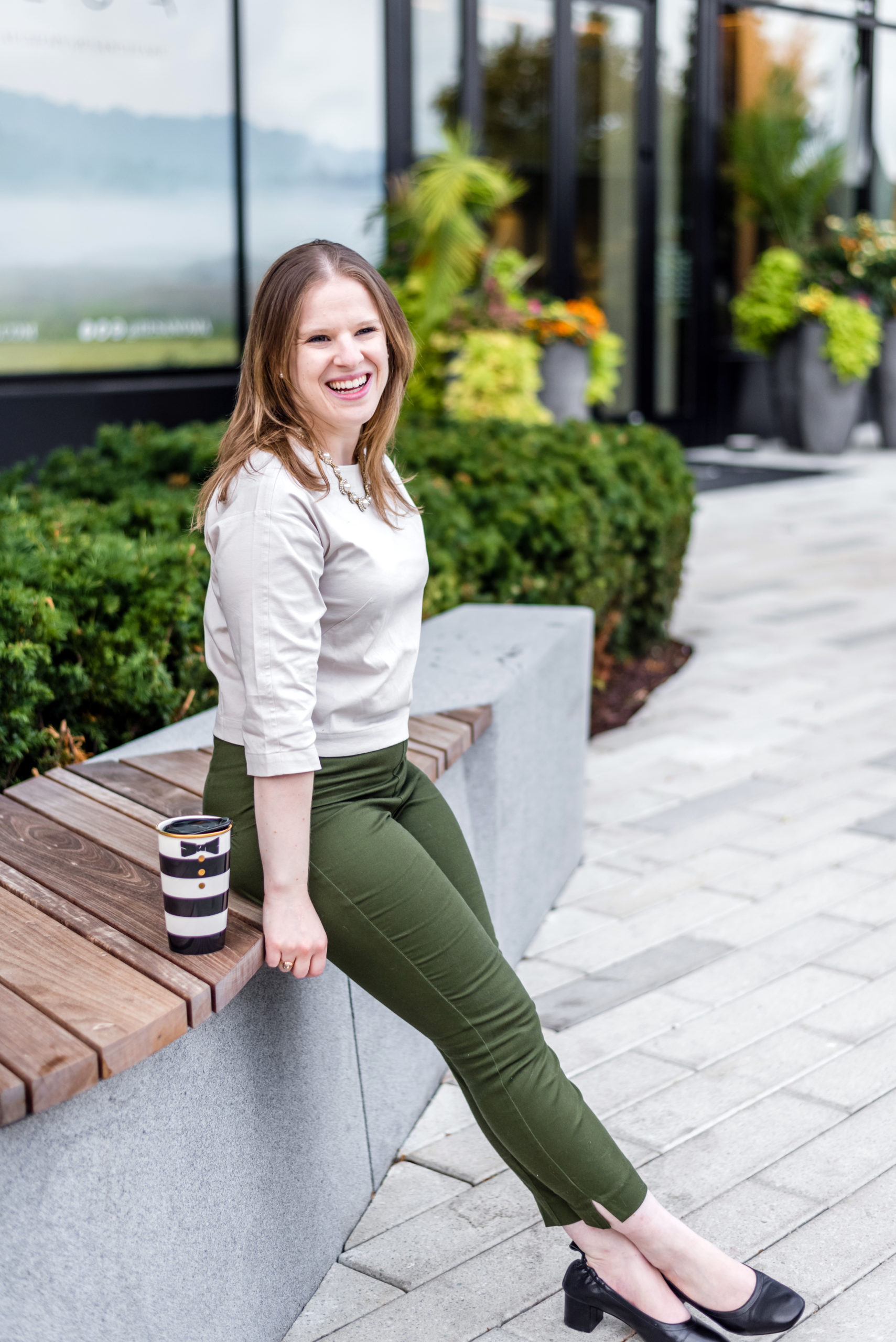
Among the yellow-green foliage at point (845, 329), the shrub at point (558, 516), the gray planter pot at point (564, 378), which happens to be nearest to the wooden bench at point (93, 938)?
the shrub at point (558, 516)

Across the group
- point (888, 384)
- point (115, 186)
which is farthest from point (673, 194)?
point (115, 186)

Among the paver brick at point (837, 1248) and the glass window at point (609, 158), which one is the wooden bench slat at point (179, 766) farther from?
the glass window at point (609, 158)

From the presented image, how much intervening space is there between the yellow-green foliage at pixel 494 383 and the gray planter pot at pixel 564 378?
6.63 feet

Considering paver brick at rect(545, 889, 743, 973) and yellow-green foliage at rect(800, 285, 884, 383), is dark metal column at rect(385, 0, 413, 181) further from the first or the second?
paver brick at rect(545, 889, 743, 973)

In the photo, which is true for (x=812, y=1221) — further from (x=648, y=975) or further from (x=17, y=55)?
(x=17, y=55)

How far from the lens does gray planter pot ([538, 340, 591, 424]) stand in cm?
1101

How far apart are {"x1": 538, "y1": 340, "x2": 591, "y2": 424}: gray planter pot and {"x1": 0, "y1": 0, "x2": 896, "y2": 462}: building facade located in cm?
157

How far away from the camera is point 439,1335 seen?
2262 millimetres

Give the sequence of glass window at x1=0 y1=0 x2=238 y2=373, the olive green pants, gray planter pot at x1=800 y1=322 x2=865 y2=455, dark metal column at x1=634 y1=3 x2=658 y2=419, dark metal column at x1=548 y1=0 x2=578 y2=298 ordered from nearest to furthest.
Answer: the olive green pants
glass window at x1=0 y1=0 x2=238 y2=373
dark metal column at x1=548 y1=0 x2=578 y2=298
dark metal column at x1=634 y1=3 x2=658 y2=419
gray planter pot at x1=800 y1=322 x2=865 y2=455

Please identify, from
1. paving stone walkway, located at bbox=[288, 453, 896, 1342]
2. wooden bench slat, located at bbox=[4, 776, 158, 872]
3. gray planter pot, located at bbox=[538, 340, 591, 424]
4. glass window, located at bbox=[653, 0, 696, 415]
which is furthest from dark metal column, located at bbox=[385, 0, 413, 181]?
wooden bench slat, located at bbox=[4, 776, 158, 872]

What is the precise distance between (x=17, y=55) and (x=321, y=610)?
306 inches

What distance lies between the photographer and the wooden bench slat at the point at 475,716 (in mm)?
3230

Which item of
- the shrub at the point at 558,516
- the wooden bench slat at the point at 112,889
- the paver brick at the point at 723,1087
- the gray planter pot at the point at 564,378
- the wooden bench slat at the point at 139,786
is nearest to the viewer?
the wooden bench slat at the point at 112,889

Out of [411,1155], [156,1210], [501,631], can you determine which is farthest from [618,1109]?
[501,631]
